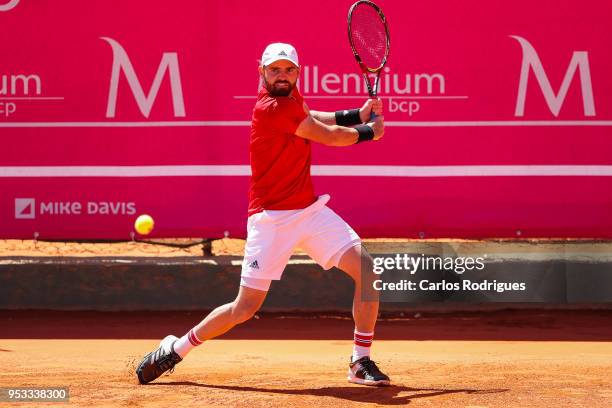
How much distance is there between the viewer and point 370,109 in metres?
5.87

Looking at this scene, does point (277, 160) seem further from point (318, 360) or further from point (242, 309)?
point (318, 360)

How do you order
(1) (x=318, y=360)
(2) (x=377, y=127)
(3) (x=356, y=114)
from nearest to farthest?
(2) (x=377, y=127), (3) (x=356, y=114), (1) (x=318, y=360)

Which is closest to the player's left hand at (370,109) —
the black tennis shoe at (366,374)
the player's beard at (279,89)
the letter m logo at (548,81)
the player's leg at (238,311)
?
the player's beard at (279,89)

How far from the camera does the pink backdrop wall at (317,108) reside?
8.41 meters

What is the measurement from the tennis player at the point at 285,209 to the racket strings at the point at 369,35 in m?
0.56

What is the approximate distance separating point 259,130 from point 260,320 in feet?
10.3

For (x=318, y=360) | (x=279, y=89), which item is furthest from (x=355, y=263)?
(x=318, y=360)

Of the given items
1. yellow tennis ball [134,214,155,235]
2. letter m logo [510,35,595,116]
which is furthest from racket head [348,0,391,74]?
yellow tennis ball [134,214,155,235]

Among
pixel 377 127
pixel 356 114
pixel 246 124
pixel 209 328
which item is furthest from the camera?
pixel 246 124

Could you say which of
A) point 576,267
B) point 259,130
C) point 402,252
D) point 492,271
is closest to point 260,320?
point 402,252

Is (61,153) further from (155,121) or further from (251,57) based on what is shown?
(251,57)

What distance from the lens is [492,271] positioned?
8.85 m

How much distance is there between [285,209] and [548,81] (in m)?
3.38

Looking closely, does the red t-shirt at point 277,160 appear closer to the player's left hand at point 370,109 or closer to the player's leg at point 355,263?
the player's leg at point 355,263
